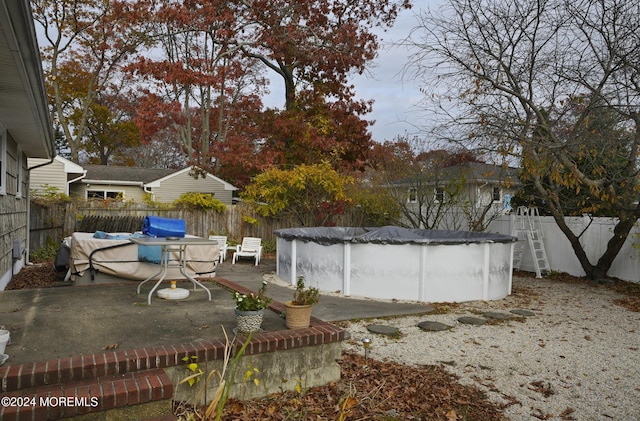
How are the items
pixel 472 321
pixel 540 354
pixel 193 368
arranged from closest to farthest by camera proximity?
pixel 193 368
pixel 540 354
pixel 472 321

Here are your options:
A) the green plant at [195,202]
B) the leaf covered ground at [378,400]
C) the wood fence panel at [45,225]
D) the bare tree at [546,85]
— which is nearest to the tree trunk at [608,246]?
the bare tree at [546,85]

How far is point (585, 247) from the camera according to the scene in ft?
36.6

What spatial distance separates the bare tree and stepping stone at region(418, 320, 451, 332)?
3833 millimetres

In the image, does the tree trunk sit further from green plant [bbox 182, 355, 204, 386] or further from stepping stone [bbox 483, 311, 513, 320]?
green plant [bbox 182, 355, 204, 386]

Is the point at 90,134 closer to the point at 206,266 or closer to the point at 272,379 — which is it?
the point at 206,266

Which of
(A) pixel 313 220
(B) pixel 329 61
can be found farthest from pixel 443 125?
(B) pixel 329 61

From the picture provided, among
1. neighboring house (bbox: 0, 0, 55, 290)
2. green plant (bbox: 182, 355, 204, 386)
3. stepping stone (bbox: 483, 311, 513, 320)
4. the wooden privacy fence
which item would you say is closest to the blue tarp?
neighboring house (bbox: 0, 0, 55, 290)

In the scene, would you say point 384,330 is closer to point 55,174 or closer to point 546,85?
point 546,85

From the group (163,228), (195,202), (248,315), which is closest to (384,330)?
(248,315)

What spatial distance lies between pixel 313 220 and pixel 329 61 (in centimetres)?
608

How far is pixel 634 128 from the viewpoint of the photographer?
7.61m

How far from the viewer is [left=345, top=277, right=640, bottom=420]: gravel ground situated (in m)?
3.69

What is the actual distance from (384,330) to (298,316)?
2.15 metres

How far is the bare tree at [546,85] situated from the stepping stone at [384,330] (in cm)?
436
